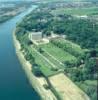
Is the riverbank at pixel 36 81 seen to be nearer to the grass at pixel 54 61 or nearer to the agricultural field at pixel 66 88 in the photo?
the agricultural field at pixel 66 88

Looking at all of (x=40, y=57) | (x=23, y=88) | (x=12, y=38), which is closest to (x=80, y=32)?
(x=12, y=38)

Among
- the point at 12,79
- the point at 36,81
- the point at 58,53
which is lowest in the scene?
the point at 58,53

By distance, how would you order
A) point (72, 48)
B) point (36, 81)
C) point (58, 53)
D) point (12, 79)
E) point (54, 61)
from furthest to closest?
point (72, 48), point (58, 53), point (54, 61), point (12, 79), point (36, 81)

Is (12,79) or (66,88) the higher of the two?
(66,88)

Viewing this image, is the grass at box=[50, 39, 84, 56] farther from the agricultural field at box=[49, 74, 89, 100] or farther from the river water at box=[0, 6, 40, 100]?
the agricultural field at box=[49, 74, 89, 100]

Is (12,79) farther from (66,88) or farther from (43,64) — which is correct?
(66,88)

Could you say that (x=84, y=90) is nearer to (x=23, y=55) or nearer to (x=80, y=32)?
(x=23, y=55)

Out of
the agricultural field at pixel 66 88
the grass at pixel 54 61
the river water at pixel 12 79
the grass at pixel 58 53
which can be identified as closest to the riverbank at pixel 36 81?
the river water at pixel 12 79

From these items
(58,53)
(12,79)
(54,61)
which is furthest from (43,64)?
(58,53)
